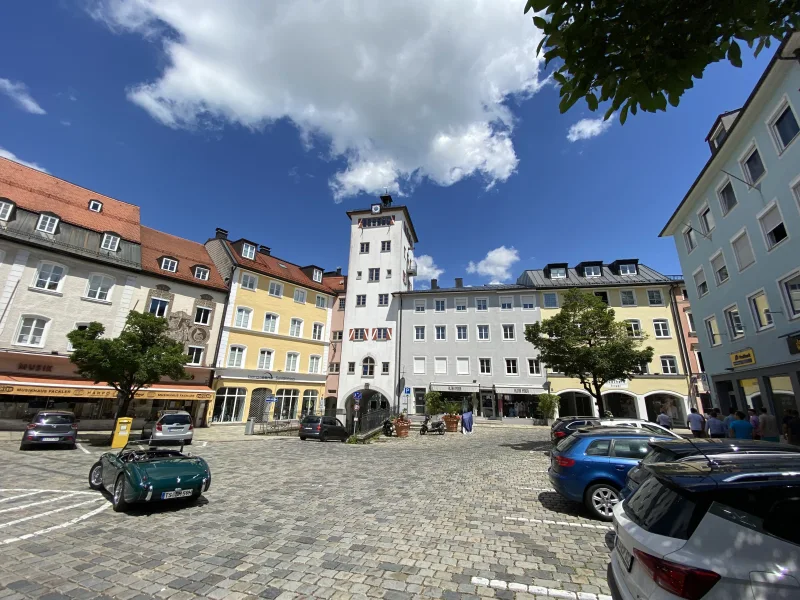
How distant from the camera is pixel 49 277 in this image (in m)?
22.1

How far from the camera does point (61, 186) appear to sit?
26391 mm

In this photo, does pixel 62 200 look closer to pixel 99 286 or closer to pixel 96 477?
pixel 99 286

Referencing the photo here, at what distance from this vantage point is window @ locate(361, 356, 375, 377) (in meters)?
36.5

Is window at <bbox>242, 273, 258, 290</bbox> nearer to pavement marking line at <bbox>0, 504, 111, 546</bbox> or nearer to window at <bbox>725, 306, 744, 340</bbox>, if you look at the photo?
pavement marking line at <bbox>0, 504, 111, 546</bbox>

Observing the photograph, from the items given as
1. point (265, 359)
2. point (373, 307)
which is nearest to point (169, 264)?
point (265, 359)

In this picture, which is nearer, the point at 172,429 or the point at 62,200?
the point at 172,429

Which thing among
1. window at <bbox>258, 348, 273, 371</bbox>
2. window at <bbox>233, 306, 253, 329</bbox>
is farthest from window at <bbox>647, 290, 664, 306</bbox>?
window at <bbox>233, 306, 253, 329</bbox>

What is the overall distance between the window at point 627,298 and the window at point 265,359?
33589 millimetres

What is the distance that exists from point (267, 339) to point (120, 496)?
2648cm

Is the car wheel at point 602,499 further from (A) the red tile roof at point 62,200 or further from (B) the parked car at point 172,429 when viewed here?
(A) the red tile roof at point 62,200

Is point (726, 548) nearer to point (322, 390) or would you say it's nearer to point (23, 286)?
point (23, 286)

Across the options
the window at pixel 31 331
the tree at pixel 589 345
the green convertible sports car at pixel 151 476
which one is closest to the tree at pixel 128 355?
the window at pixel 31 331

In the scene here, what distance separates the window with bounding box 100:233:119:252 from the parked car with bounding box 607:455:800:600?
105 ft

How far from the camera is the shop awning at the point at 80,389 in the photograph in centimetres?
1913
